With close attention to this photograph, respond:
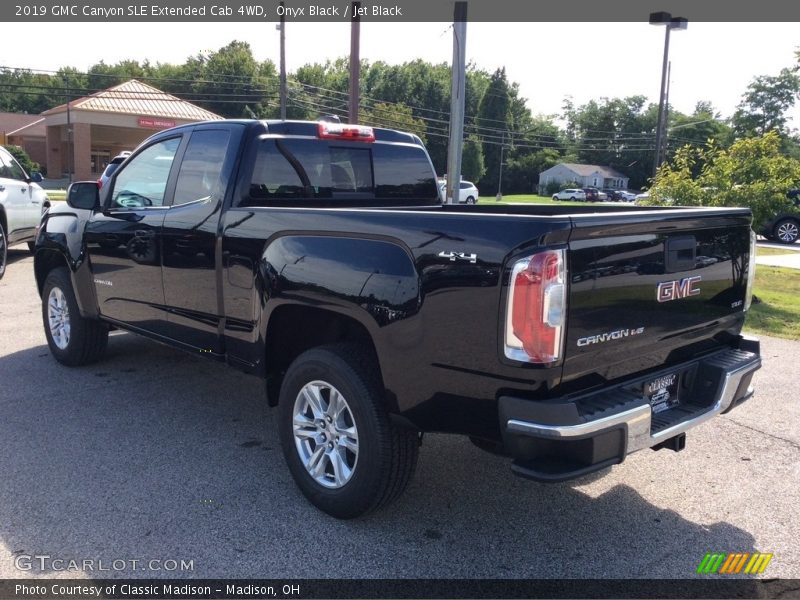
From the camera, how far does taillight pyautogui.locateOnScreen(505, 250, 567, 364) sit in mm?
2654

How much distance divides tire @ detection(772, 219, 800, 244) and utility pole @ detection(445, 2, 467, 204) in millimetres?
15427

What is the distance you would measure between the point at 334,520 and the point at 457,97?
7990mm

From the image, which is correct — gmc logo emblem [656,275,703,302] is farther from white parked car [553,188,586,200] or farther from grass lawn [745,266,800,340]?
white parked car [553,188,586,200]

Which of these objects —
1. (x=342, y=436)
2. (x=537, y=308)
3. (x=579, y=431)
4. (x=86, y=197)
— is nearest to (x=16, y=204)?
(x=86, y=197)

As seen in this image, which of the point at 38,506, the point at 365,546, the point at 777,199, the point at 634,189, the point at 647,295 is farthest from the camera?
the point at 634,189

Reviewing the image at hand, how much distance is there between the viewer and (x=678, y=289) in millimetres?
3262

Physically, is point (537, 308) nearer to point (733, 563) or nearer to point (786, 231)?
point (733, 563)

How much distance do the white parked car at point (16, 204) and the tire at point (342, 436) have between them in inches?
332

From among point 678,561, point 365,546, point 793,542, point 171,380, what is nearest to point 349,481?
point 365,546

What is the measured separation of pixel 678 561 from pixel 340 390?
5.85 feet

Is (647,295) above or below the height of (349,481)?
above

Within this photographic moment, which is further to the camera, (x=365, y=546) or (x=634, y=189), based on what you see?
(x=634, y=189)

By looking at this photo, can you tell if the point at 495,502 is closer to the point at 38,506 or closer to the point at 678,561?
the point at 678,561

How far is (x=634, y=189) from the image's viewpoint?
3888 inches
